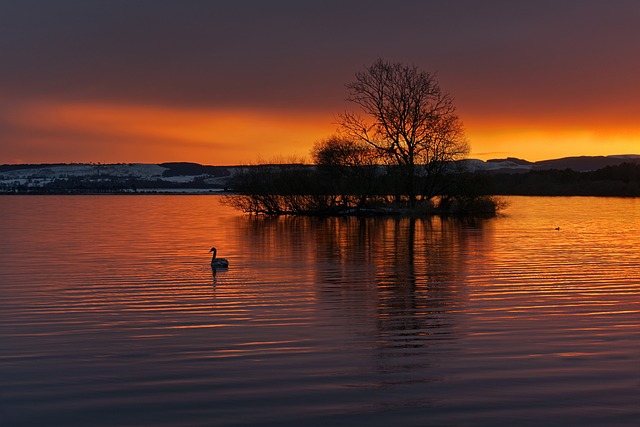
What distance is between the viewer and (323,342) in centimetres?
1234

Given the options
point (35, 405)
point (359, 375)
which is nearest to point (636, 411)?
point (359, 375)

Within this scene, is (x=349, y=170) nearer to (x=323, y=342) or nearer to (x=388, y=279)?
(x=388, y=279)

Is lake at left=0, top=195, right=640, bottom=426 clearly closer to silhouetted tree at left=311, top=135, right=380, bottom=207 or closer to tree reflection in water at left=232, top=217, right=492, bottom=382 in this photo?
tree reflection in water at left=232, top=217, right=492, bottom=382

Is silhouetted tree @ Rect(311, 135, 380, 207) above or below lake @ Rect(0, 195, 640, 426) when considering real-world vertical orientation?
above

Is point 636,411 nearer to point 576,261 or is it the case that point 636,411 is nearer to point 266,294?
point 266,294

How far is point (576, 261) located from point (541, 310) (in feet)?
35.4

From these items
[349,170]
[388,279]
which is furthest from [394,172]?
[388,279]

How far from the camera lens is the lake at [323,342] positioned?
874cm

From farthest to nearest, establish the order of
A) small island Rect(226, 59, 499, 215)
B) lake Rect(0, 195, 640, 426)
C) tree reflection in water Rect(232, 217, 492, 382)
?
small island Rect(226, 59, 499, 215) < tree reflection in water Rect(232, 217, 492, 382) < lake Rect(0, 195, 640, 426)

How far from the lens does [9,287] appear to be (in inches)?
771

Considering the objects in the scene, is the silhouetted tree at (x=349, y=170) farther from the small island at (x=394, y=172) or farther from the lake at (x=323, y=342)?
the lake at (x=323, y=342)

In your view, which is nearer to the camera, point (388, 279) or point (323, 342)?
point (323, 342)

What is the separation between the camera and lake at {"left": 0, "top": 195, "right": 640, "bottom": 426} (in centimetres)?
874

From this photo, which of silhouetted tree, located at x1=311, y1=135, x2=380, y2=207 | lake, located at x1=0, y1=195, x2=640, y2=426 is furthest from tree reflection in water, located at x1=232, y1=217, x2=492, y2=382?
silhouetted tree, located at x1=311, y1=135, x2=380, y2=207
